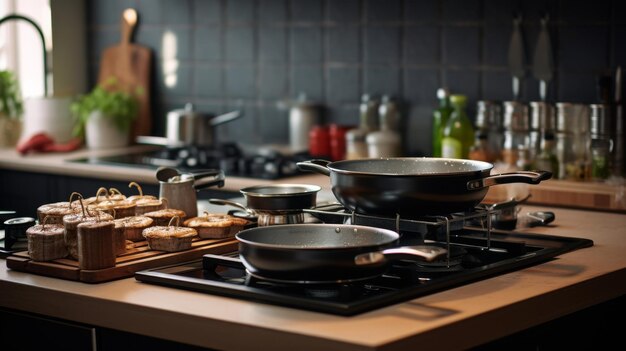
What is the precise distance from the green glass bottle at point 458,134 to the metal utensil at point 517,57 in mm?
186

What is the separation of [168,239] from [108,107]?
261 cm

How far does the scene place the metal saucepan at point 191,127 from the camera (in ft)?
14.3

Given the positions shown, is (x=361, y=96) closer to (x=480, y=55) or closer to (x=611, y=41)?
(x=480, y=55)

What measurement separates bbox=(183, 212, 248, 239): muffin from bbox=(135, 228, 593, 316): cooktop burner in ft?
0.43

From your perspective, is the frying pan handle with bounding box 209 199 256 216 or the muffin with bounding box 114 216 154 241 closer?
the muffin with bounding box 114 216 154 241

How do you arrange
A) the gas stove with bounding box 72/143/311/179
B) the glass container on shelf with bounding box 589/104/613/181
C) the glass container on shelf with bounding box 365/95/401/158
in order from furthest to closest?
the glass container on shelf with bounding box 365/95/401/158 < the gas stove with bounding box 72/143/311/179 < the glass container on shelf with bounding box 589/104/613/181

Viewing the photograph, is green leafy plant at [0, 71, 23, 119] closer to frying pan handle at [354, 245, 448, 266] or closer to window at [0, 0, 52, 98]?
window at [0, 0, 52, 98]

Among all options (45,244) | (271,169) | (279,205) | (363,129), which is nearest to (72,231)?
(45,244)

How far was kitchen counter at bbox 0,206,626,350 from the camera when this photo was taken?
1.56 metres

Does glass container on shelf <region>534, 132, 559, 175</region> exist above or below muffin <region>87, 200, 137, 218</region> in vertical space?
above

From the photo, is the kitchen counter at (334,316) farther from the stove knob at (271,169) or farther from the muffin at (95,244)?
the stove knob at (271,169)

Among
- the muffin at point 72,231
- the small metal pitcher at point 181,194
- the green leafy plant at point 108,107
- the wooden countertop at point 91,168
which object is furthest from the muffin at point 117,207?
the green leafy plant at point 108,107

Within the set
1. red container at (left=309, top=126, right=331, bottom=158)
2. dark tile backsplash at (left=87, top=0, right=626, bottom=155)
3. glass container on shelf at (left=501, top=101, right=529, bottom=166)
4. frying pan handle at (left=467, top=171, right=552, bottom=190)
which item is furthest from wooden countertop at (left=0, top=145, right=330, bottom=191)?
frying pan handle at (left=467, top=171, right=552, bottom=190)

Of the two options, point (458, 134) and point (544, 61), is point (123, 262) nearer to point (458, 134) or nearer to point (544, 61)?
point (458, 134)
